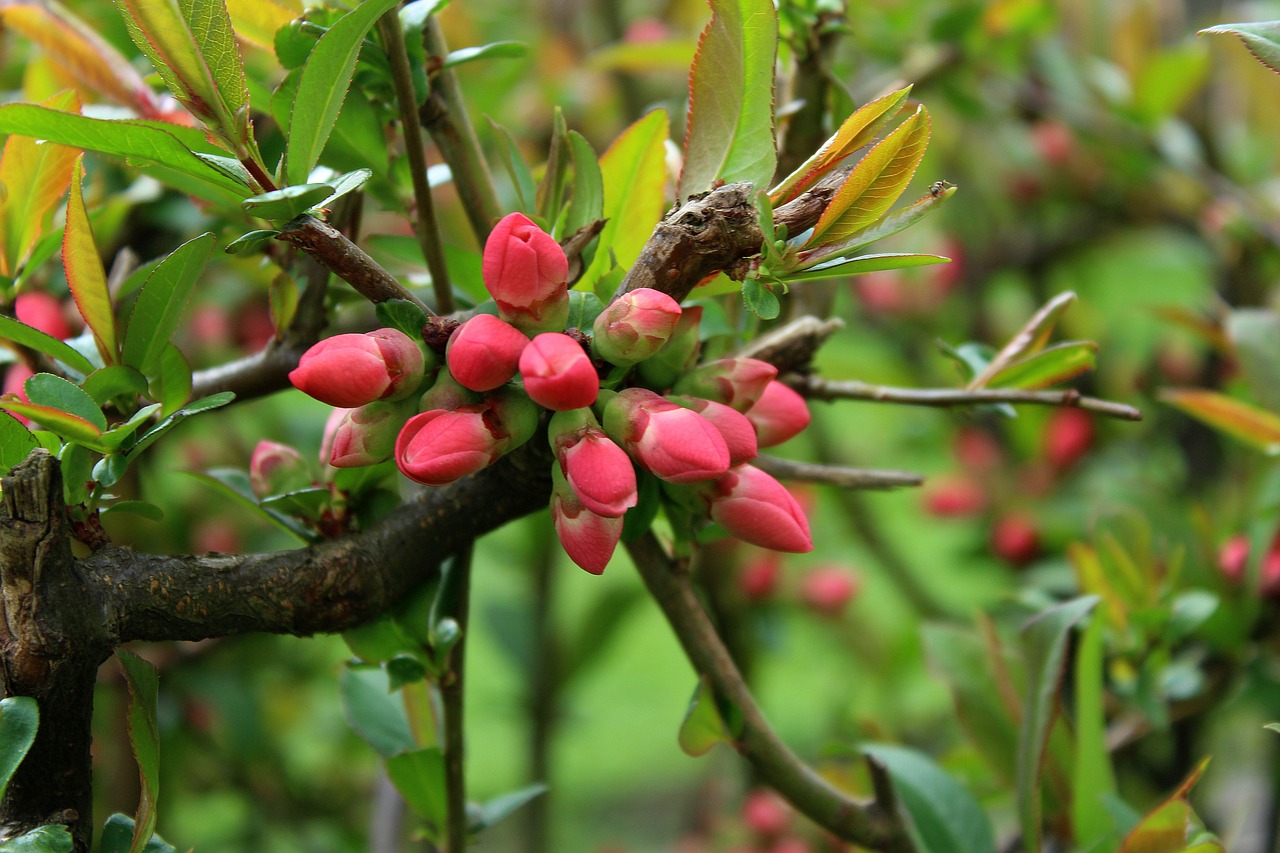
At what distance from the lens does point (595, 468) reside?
36cm

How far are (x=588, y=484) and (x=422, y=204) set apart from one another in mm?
161

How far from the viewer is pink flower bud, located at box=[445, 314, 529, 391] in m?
0.37

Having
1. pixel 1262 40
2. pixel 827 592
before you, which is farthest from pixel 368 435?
pixel 827 592

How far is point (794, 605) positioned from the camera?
1.42 meters

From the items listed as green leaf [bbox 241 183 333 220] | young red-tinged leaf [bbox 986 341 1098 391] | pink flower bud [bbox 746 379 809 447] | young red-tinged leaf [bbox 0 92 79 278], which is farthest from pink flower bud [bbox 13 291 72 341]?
young red-tinged leaf [bbox 986 341 1098 391]

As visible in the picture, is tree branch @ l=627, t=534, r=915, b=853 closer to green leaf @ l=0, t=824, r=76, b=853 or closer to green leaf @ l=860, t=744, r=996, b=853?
green leaf @ l=860, t=744, r=996, b=853

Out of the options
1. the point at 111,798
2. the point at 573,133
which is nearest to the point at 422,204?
the point at 573,133

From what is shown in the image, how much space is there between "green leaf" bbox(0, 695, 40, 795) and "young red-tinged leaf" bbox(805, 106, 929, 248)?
32 centimetres

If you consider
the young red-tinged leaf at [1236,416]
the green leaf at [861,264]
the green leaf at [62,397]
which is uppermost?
the green leaf at [62,397]

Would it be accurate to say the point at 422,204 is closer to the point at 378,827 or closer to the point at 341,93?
the point at 341,93

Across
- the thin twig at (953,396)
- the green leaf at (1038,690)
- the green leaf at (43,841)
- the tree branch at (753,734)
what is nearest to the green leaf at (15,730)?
the green leaf at (43,841)

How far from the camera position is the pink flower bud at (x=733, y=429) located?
15.4 inches

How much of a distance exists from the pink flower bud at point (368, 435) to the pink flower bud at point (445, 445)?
0.07 feet

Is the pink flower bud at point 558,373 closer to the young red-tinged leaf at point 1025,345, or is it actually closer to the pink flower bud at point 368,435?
the pink flower bud at point 368,435
